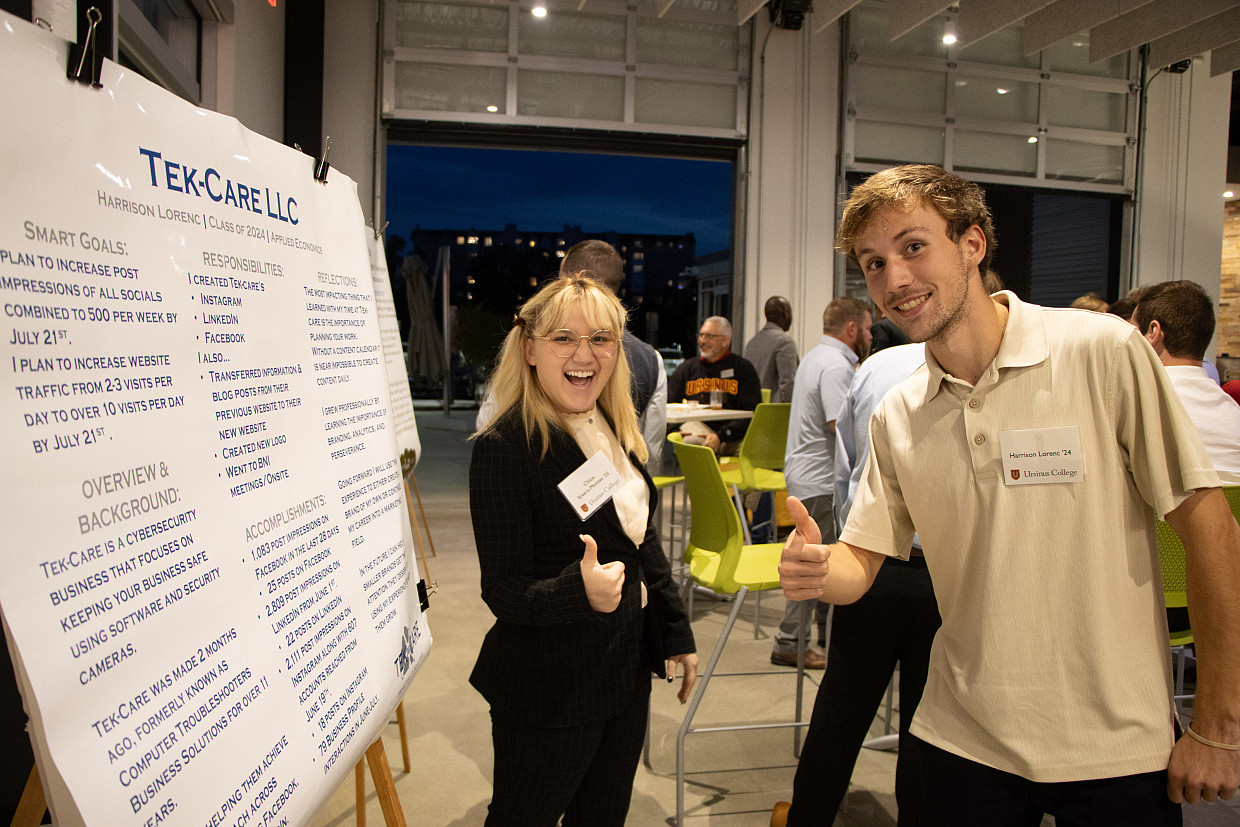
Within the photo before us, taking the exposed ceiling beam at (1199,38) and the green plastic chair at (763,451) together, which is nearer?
the green plastic chair at (763,451)

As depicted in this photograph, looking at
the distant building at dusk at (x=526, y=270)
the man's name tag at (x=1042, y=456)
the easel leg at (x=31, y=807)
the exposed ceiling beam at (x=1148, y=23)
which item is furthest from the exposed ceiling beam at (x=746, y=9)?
the easel leg at (x=31, y=807)

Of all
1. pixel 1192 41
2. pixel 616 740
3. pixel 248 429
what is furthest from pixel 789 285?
pixel 248 429

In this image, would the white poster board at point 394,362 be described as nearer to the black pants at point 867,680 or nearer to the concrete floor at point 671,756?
the concrete floor at point 671,756

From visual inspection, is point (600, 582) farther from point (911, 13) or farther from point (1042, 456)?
point (911, 13)

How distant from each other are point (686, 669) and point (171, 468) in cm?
123

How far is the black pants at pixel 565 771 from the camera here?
1.47 meters

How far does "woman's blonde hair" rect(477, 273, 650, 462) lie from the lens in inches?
62.0

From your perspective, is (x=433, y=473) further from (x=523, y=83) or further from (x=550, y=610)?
(x=550, y=610)

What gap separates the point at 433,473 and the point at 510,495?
708 centimetres

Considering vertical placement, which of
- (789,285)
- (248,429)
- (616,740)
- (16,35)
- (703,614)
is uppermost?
(789,285)

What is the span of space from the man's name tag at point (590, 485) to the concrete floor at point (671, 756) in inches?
43.8

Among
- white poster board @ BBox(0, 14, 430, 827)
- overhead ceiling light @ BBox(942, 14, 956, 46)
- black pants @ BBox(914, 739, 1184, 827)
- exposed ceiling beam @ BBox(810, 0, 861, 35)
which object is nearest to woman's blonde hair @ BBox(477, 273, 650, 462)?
white poster board @ BBox(0, 14, 430, 827)

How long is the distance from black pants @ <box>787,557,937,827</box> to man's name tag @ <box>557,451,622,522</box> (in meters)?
0.80

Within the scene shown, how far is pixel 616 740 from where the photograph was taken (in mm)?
1599
